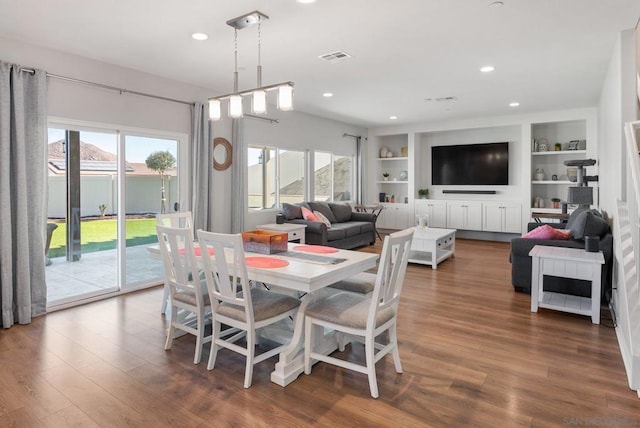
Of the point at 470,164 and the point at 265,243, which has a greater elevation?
the point at 470,164

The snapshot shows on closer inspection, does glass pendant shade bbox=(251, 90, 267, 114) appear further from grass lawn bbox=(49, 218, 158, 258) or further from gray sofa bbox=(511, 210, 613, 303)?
gray sofa bbox=(511, 210, 613, 303)

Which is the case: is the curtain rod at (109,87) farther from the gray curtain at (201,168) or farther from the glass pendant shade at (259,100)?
the glass pendant shade at (259,100)

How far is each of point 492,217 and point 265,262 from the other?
22.5 feet

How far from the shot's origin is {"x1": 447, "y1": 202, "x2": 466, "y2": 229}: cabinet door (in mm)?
8662

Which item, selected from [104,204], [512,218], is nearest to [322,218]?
[104,204]

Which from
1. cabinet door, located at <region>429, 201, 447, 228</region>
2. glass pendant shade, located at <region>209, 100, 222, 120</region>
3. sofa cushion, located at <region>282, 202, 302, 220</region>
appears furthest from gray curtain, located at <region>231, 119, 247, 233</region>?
cabinet door, located at <region>429, 201, 447, 228</region>

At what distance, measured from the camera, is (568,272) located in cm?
368

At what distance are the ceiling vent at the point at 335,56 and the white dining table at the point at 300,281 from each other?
242 cm

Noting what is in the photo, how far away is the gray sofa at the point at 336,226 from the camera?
6.46 m

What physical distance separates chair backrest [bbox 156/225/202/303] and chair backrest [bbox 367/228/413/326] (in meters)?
1.22

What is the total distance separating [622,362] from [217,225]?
4.83 m

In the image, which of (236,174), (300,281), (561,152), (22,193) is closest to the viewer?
(300,281)

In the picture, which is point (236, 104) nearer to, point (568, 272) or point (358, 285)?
point (358, 285)

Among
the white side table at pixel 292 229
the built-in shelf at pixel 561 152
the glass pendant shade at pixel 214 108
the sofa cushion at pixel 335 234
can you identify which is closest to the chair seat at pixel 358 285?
the glass pendant shade at pixel 214 108
